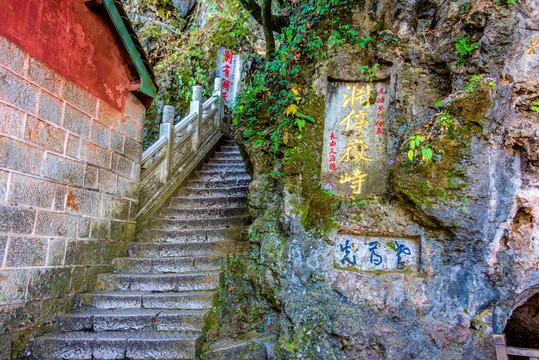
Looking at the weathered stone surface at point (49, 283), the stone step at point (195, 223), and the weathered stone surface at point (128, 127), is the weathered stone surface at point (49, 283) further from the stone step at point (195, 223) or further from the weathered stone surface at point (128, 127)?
the weathered stone surface at point (128, 127)

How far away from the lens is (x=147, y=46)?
11172mm

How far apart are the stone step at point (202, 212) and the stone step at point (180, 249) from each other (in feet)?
3.02

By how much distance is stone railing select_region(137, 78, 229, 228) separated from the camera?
636cm

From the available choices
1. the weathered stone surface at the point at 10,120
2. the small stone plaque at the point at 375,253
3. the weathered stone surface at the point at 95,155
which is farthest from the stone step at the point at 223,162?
the weathered stone surface at the point at 10,120

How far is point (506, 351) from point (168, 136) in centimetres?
612

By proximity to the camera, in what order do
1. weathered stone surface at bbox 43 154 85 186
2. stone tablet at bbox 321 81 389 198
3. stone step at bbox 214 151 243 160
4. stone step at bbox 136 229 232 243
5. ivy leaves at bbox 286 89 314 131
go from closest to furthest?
1. weathered stone surface at bbox 43 154 85 186
2. stone tablet at bbox 321 81 389 198
3. ivy leaves at bbox 286 89 314 131
4. stone step at bbox 136 229 232 243
5. stone step at bbox 214 151 243 160

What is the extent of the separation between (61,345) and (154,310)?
1.06 m

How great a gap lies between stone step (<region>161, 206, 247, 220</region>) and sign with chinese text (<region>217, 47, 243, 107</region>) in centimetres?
620

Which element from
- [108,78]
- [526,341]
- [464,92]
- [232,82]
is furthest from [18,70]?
[232,82]

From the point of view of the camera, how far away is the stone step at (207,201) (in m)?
6.85

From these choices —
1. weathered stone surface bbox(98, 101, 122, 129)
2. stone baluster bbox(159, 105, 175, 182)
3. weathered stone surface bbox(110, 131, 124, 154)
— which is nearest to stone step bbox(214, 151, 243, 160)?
stone baluster bbox(159, 105, 175, 182)

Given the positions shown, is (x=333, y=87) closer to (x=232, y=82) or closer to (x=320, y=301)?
(x=320, y=301)

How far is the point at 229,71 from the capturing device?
12.0 meters

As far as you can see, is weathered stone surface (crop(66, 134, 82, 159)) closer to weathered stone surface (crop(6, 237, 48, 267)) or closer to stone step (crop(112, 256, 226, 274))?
weathered stone surface (crop(6, 237, 48, 267))
